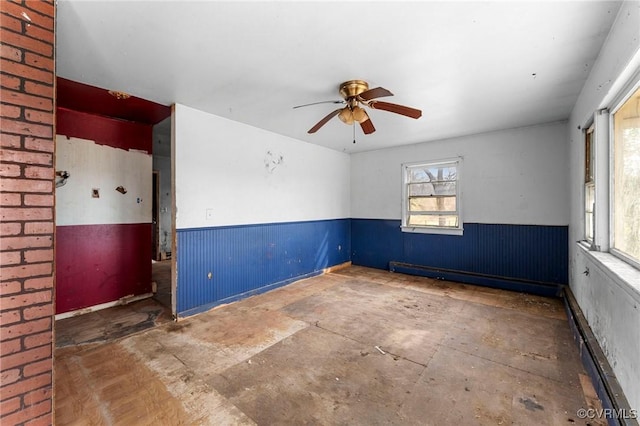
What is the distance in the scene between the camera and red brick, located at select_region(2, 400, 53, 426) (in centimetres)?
138

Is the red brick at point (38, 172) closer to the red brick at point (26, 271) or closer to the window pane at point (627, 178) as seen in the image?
the red brick at point (26, 271)

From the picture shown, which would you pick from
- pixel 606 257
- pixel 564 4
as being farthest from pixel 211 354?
pixel 564 4

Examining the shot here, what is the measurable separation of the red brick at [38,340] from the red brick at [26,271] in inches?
12.6

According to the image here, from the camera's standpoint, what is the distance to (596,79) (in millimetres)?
2365

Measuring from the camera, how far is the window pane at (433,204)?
5.08 metres

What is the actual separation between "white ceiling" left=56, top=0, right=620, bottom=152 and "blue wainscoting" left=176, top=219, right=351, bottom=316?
176 centimetres

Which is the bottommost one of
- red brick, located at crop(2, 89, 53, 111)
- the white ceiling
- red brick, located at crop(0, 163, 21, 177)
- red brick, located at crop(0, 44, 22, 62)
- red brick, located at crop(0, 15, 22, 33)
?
red brick, located at crop(0, 163, 21, 177)

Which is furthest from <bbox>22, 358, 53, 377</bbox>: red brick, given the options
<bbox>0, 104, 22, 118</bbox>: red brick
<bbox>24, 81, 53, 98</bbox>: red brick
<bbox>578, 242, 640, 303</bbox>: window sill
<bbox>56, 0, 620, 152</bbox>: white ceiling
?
<bbox>578, 242, 640, 303</bbox>: window sill

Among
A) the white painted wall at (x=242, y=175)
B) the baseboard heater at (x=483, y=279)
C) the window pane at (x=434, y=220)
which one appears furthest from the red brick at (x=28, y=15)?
the baseboard heater at (x=483, y=279)

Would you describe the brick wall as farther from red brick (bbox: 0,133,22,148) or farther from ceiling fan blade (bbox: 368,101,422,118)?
ceiling fan blade (bbox: 368,101,422,118)

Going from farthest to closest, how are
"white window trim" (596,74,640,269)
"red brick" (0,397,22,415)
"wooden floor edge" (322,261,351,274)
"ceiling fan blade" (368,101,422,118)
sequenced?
"wooden floor edge" (322,261,351,274), "ceiling fan blade" (368,101,422,118), "white window trim" (596,74,640,269), "red brick" (0,397,22,415)

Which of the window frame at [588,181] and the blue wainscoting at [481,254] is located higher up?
the window frame at [588,181]

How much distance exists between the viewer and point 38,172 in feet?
4.90

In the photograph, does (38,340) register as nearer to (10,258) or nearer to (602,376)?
(10,258)
